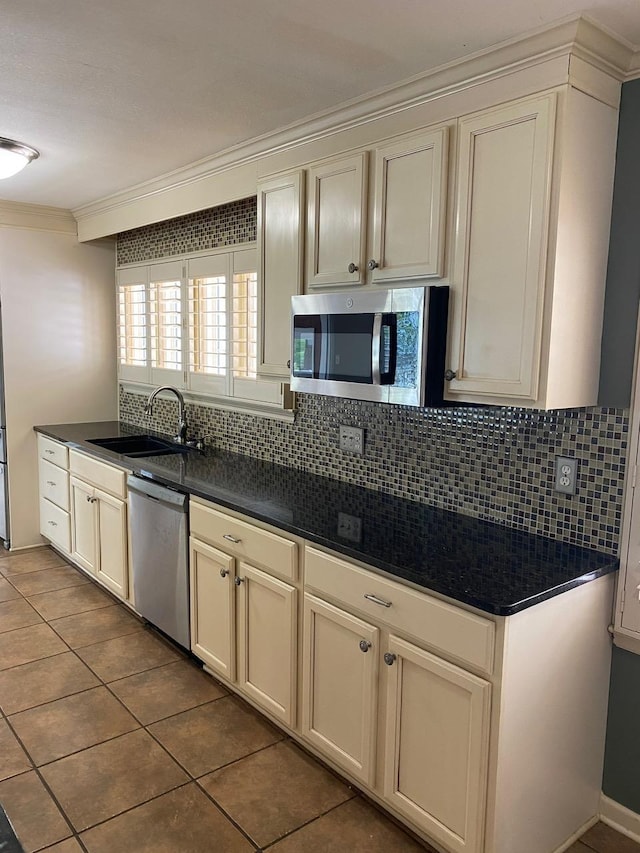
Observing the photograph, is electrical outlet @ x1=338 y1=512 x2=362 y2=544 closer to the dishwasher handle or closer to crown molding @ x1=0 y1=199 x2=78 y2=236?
the dishwasher handle

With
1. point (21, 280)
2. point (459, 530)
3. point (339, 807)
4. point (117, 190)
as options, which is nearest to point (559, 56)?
point (459, 530)

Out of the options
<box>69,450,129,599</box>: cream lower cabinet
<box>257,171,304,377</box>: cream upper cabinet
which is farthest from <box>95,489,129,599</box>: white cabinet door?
<box>257,171,304,377</box>: cream upper cabinet

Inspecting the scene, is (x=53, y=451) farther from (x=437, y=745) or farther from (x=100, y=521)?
(x=437, y=745)

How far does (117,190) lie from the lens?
12.6 feet

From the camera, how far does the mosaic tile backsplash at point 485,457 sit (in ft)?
6.70

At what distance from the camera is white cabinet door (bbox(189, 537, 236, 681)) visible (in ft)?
8.75

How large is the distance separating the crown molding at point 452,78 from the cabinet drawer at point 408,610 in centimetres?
146

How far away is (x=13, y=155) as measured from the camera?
9.83 ft

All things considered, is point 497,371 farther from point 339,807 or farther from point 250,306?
point 250,306

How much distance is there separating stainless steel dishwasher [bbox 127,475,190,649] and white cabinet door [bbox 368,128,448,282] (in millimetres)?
1379

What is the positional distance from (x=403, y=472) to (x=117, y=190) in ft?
8.14

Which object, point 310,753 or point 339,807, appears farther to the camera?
point 310,753

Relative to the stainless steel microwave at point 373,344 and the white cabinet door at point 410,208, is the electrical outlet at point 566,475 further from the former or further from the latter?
the white cabinet door at point 410,208

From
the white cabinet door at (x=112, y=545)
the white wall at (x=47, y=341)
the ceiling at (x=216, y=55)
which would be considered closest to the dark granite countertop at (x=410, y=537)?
the white cabinet door at (x=112, y=545)
